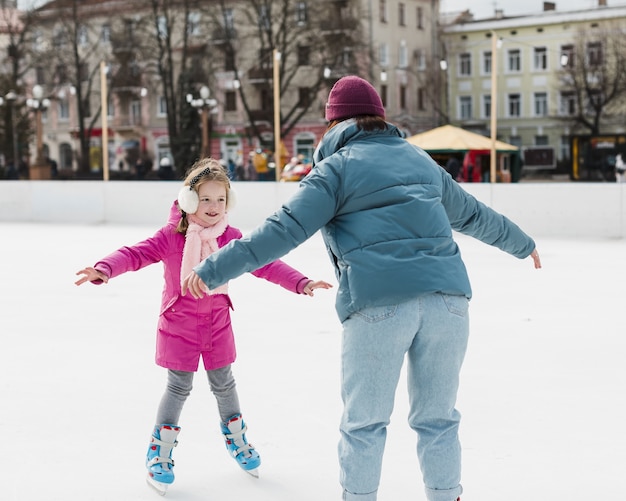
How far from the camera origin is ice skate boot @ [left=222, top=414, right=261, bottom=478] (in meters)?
3.19

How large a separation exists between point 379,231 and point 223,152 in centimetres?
4110

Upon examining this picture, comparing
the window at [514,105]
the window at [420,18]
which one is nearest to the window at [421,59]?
the window at [420,18]

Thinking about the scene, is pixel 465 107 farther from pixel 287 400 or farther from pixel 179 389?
pixel 179 389

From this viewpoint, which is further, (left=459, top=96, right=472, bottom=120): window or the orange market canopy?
(left=459, top=96, right=472, bottom=120): window

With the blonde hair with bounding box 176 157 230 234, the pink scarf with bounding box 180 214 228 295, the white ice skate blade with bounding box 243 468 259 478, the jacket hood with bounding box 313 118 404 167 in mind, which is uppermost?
the jacket hood with bounding box 313 118 404 167

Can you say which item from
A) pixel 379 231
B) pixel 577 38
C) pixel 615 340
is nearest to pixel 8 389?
pixel 379 231

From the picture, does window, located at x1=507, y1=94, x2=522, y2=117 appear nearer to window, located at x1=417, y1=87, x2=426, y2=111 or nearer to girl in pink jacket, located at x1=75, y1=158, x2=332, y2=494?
window, located at x1=417, y1=87, x2=426, y2=111

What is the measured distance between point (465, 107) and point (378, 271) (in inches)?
1766

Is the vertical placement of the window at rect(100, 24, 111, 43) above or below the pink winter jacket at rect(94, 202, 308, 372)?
above

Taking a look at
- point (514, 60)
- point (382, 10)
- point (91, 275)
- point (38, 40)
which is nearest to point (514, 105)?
point (514, 60)

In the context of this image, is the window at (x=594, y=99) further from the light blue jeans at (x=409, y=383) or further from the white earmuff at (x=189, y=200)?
the light blue jeans at (x=409, y=383)

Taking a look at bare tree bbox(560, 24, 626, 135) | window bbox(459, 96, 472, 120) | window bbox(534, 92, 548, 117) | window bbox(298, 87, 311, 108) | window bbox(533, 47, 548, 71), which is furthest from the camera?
window bbox(459, 96, 472, 120)

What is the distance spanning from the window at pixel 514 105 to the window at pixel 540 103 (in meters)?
0.80

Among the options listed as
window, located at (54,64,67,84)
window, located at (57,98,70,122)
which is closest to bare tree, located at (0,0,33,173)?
window, located at (54,64,67,84)
